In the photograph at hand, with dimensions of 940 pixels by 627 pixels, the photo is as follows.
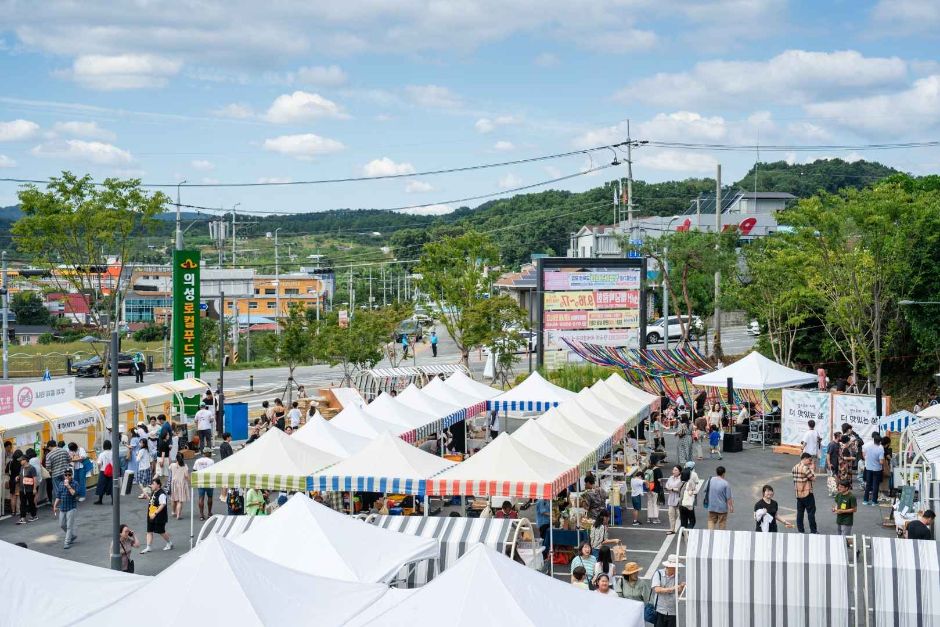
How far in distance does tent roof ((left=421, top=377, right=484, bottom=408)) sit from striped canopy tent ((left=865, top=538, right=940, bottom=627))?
51.9 ft

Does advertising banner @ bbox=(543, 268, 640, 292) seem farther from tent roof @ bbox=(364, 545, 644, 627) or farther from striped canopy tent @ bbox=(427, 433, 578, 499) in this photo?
tent roof @ bbox=(364, 545, 644, 627)

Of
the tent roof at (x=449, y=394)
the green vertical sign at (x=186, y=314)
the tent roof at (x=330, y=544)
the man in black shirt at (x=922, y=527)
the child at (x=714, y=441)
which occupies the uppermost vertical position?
the green vertical sign at (x=186, y=314)

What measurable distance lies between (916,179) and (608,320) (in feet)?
81.6

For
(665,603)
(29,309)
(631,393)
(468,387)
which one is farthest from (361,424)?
(29,309)

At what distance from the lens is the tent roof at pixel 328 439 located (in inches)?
782

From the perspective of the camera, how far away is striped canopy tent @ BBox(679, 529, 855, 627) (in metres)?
11.1

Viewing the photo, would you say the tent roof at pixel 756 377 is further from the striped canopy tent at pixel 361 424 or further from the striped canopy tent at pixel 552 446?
the striped canopy tent at pixel 552 446

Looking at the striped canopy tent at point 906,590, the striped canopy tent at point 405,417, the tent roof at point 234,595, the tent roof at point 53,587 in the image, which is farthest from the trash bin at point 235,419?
the striped canopy tent at point 906,590

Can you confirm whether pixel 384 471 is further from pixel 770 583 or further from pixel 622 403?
pixel 622 403

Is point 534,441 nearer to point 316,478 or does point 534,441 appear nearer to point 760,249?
point 316,478

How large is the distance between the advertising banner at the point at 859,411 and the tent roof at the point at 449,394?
9420 mm

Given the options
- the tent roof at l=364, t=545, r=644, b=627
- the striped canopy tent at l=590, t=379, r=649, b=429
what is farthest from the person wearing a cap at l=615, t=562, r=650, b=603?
the striped canopy tent at l=590, t=379, r=649, b=429

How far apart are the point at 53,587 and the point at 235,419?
19961mm

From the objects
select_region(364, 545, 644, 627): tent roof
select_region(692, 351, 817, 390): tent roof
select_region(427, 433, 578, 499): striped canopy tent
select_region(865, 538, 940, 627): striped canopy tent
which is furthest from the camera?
select_region(692, 351, 817, 390): tent roof
